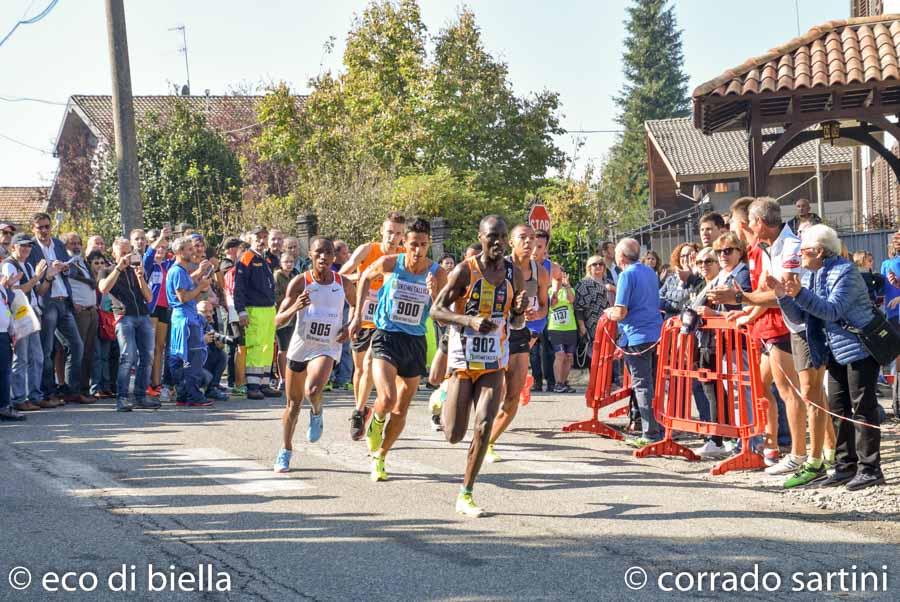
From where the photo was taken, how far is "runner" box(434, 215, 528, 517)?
7.95 metres

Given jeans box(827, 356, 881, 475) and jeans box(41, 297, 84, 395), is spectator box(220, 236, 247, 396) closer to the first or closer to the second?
jeans box(41, 297, 84, 395)

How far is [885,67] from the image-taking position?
15.1 meters

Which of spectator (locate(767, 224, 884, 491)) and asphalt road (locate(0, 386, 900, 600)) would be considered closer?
asphalt road (locate(0, 386, 900, 600))

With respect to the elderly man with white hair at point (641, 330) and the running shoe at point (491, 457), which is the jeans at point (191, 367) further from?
the elderly man with white hair at point (641, 330)

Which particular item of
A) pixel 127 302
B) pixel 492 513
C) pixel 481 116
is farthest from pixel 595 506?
pixel 481 116

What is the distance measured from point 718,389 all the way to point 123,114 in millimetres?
12269

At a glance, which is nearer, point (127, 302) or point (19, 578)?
point (19, 578)

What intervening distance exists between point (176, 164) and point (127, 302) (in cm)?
1842

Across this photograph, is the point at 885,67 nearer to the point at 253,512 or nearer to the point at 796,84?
the point at 796,84

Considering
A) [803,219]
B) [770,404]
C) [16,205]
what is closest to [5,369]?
[770,404]

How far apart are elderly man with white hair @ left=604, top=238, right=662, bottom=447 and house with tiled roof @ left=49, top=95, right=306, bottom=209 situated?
2342cm


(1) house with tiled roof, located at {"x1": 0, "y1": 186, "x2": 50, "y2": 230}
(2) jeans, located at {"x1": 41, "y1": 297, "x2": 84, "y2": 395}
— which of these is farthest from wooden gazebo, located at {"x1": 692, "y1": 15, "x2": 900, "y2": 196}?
(1) house with tiled roof, located at {"x1": 0, "y1": 186, "x2": 50, "y2": 230}

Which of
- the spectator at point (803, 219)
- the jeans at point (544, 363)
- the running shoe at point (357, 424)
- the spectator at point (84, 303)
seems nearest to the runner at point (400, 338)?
the running shoe at point (357, 424)

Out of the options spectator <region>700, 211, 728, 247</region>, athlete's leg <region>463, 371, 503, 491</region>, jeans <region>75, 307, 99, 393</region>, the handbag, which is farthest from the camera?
jeans <region>75, 307, 99, 393</region>
